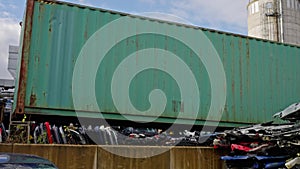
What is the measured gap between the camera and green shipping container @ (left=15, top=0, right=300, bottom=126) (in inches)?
252

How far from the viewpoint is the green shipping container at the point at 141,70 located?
6402 mm

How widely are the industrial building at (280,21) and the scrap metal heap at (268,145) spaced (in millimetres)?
13966

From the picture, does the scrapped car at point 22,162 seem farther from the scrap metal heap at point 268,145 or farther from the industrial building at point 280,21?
the industrial building at point 280,21

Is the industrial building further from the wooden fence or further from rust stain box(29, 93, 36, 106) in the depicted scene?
rust stain box(29, 93, 36, 106)

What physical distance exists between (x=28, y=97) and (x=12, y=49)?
24.2 feet

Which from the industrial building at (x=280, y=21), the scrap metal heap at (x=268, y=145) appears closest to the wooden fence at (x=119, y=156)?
the scrap metal heap at (x=268, y=145)

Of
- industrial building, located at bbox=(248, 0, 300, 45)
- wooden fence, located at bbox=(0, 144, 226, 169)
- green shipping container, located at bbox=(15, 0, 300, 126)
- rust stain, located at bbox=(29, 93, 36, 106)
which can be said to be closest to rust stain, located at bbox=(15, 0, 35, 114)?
green shipping container, located at bbox=(15, 0, 300, 126)

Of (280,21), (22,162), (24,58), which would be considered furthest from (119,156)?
(280,21)

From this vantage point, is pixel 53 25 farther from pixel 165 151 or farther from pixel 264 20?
pixel 264 20

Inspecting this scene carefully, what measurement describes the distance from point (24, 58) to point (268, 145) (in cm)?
479

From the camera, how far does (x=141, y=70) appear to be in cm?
713

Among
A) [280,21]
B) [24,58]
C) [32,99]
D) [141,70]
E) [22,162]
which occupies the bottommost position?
[22,162]

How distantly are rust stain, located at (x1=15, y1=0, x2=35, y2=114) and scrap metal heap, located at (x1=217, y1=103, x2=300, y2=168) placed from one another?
3.97 meters

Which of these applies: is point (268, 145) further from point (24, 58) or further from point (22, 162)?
point (24, 58)
